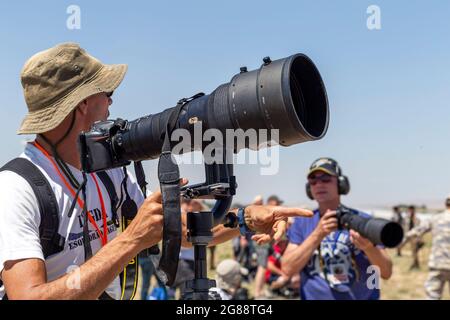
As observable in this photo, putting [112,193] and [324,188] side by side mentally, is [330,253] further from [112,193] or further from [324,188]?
[112,193]

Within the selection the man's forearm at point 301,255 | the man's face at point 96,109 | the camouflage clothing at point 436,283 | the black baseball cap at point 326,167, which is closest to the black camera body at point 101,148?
the man's face at point 96,109

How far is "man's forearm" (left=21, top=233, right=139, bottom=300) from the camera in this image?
2.18 metres

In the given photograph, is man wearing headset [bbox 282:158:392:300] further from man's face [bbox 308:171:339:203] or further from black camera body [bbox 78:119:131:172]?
black camera body [bbox 78:119:131:172]

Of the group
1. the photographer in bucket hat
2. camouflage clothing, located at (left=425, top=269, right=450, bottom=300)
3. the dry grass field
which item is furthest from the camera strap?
camouflage clothing, located at (left=425, top=269, right=450, bottom=300)

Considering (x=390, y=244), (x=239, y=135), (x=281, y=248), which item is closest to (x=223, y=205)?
(x=239, y=135)

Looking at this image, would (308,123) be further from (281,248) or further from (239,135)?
(281,248)

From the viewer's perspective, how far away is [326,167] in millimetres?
4984

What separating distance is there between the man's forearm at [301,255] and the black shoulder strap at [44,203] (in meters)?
2.61

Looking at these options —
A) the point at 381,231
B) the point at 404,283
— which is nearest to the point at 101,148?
the point at 381,231

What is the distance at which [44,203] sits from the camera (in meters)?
2.41

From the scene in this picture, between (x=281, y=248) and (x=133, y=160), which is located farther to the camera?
(x=281, y=248)

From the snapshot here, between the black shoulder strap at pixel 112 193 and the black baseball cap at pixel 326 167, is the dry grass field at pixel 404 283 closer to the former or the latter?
the black baseball cap at pixel 326 167
